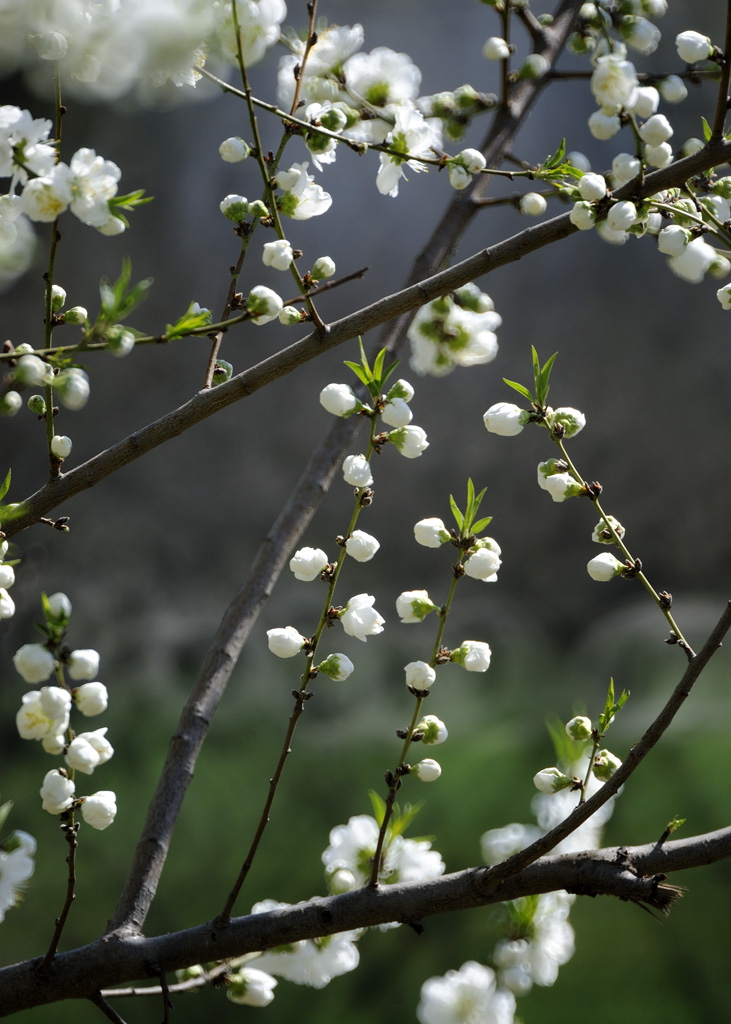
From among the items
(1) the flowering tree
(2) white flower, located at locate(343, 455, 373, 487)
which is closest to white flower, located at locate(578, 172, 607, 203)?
(1) the flowering tree

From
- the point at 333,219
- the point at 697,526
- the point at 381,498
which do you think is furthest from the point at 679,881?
the point at 333,219

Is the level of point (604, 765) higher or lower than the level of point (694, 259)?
lower

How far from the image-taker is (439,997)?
80cm

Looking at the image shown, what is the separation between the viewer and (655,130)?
60 centimetres

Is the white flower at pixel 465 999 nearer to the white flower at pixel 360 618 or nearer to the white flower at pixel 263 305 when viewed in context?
the white flower at pixel 360 618

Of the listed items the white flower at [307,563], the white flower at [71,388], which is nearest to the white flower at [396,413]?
the white flower at [307,563]

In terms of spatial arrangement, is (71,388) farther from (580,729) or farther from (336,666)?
(580,729)

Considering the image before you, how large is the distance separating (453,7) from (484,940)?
2238 millimetres

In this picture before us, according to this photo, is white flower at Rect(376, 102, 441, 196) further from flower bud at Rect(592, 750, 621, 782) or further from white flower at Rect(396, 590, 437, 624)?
flower bud at Rect(592, 750, 621, 782)

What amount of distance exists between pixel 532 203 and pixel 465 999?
2.30ft

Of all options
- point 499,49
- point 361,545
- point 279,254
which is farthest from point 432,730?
point 499,49

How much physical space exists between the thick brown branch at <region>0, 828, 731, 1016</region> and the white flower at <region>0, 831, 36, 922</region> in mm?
63

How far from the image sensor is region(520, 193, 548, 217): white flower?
28.1 inches

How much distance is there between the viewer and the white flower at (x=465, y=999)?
0.77 meters
